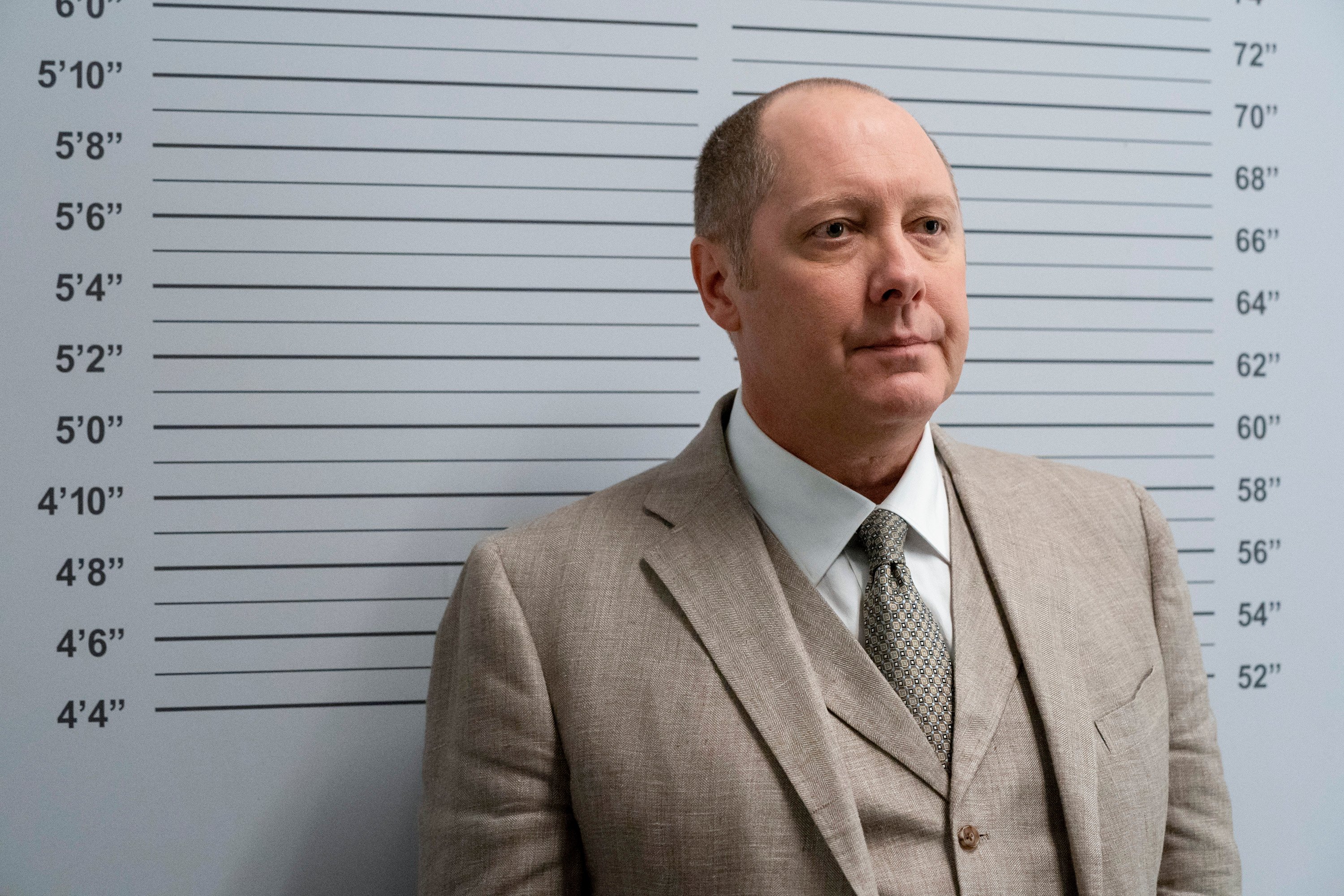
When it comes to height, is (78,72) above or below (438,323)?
above

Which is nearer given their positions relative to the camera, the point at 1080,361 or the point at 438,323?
the point at 438,323

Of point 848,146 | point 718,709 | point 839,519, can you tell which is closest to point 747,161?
point 848,146

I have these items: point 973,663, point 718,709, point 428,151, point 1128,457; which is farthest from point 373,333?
point 1128,457

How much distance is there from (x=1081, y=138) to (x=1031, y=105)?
12 cm

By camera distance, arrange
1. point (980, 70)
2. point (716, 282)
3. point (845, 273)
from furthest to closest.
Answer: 1. point (980, 70)
2. point (716, 282)
3. point (845, 273)

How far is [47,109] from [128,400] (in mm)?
514

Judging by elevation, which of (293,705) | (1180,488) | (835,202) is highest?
(835,202)

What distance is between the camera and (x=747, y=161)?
1.26 m

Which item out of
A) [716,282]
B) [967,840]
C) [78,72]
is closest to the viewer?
[967,840]

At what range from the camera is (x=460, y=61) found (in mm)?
1536

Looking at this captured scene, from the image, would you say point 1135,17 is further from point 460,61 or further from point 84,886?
point 84,886

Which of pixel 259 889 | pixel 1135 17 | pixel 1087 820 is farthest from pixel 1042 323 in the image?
pixel 259 889

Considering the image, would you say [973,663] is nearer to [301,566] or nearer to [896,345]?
[896,345]

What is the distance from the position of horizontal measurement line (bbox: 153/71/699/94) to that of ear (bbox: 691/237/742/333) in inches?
16.5
